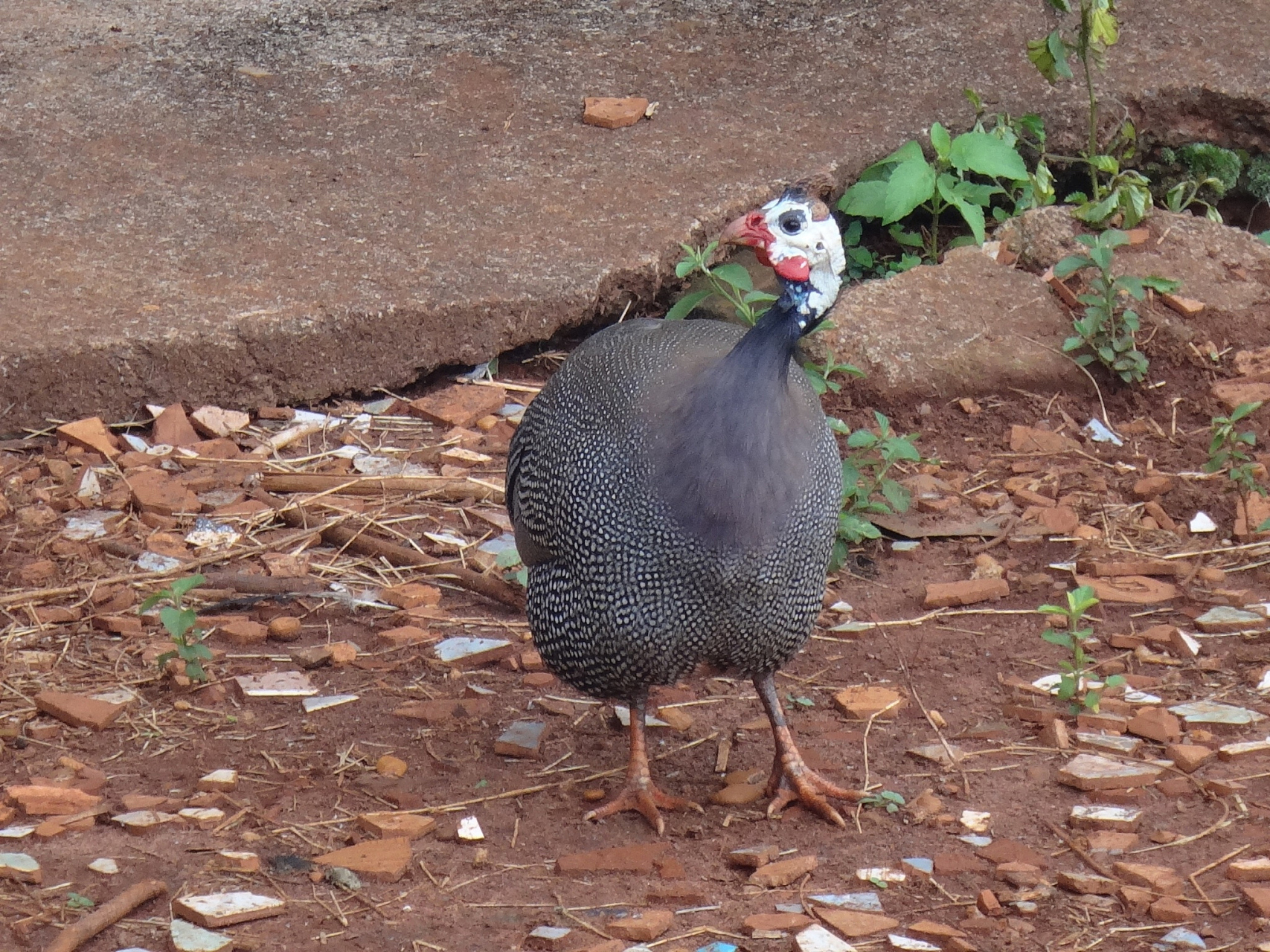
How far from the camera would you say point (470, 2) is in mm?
6836

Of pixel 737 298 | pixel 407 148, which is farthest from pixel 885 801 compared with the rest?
pixel 407 148

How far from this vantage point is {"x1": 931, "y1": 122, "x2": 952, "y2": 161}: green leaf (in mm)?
5441

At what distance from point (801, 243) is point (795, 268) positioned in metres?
0.05

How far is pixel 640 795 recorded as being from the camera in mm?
3238

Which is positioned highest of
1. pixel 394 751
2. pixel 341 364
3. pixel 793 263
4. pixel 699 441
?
pixel 793 263

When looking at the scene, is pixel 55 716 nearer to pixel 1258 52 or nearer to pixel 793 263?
pixel 793 263

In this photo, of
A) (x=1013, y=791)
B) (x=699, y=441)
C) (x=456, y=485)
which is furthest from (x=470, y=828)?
(x=456, y=485)

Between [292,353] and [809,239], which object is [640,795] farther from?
[292,353]

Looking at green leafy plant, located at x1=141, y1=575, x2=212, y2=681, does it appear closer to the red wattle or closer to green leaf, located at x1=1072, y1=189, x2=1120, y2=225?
the red wattle

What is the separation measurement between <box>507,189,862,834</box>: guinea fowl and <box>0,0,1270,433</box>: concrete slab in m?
1.79

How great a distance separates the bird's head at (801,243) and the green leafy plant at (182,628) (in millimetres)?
1520

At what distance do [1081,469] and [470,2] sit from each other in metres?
3.55

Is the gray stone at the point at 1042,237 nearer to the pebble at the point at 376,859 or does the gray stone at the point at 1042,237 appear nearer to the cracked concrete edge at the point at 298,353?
the cracked concrete edge at the point at 298,353

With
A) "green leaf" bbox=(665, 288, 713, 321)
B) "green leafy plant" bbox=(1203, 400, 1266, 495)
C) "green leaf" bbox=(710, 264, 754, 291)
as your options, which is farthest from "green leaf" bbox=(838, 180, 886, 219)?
"green leafy plant" bbox=(1203, 400, 1266, 495)
